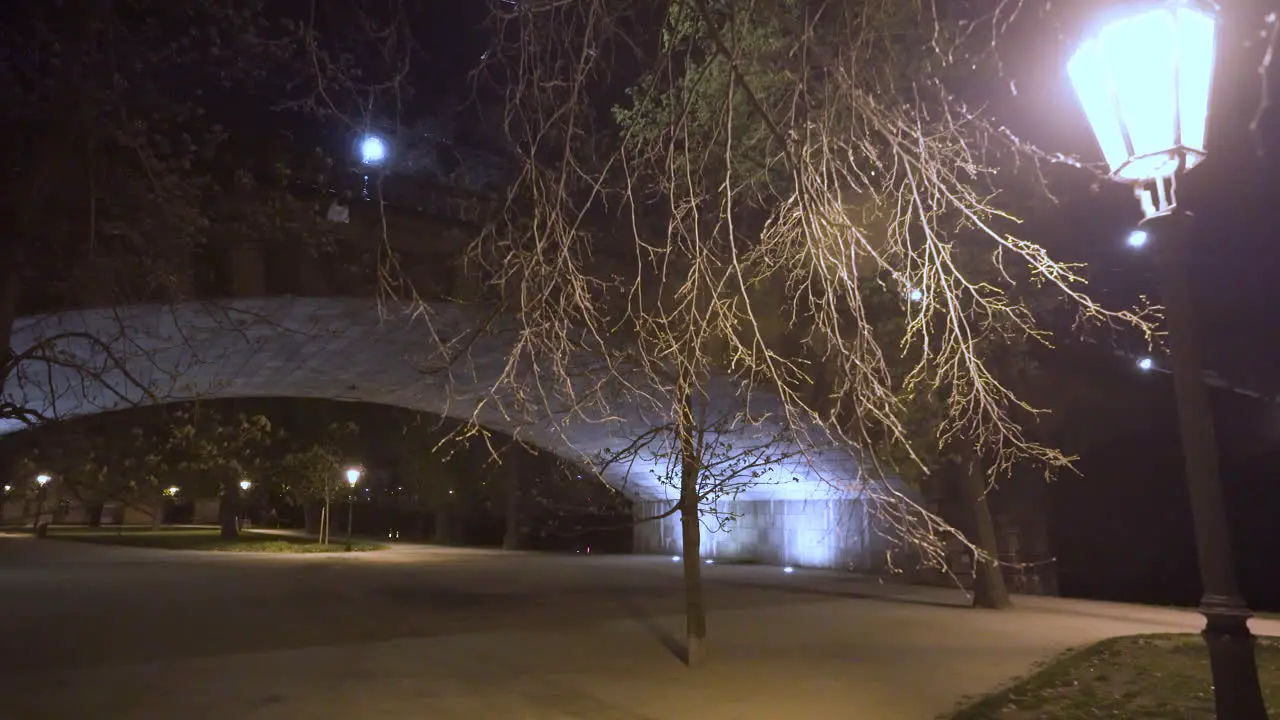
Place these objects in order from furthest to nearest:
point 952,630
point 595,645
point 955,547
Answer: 1. point 955,547
2. point 952,630
3. point 595,645

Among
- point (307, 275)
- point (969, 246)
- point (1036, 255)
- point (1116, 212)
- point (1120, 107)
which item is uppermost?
point (1116, 212)

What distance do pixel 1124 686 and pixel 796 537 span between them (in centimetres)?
1542

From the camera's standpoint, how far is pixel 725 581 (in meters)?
17.7

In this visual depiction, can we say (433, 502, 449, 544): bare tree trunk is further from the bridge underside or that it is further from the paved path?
the paved path

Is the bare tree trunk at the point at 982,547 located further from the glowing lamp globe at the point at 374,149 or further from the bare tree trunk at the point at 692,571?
the glowing lamp globe at the point at 374,149

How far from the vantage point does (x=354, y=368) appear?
52.0 feet

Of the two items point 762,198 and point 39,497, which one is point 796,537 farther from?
point 39,497

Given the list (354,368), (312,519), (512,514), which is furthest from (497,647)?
(312,519)

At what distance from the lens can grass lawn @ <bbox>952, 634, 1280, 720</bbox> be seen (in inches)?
245

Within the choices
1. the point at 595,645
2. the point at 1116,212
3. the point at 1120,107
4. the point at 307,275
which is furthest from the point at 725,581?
the point at 1120,107

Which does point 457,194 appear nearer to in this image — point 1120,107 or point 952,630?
point 1120,107

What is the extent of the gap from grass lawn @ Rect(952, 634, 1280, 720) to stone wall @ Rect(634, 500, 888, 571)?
10144 millimetres

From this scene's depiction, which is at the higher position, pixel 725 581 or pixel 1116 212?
pixel 1116 212

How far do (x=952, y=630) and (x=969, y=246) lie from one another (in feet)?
16.8
